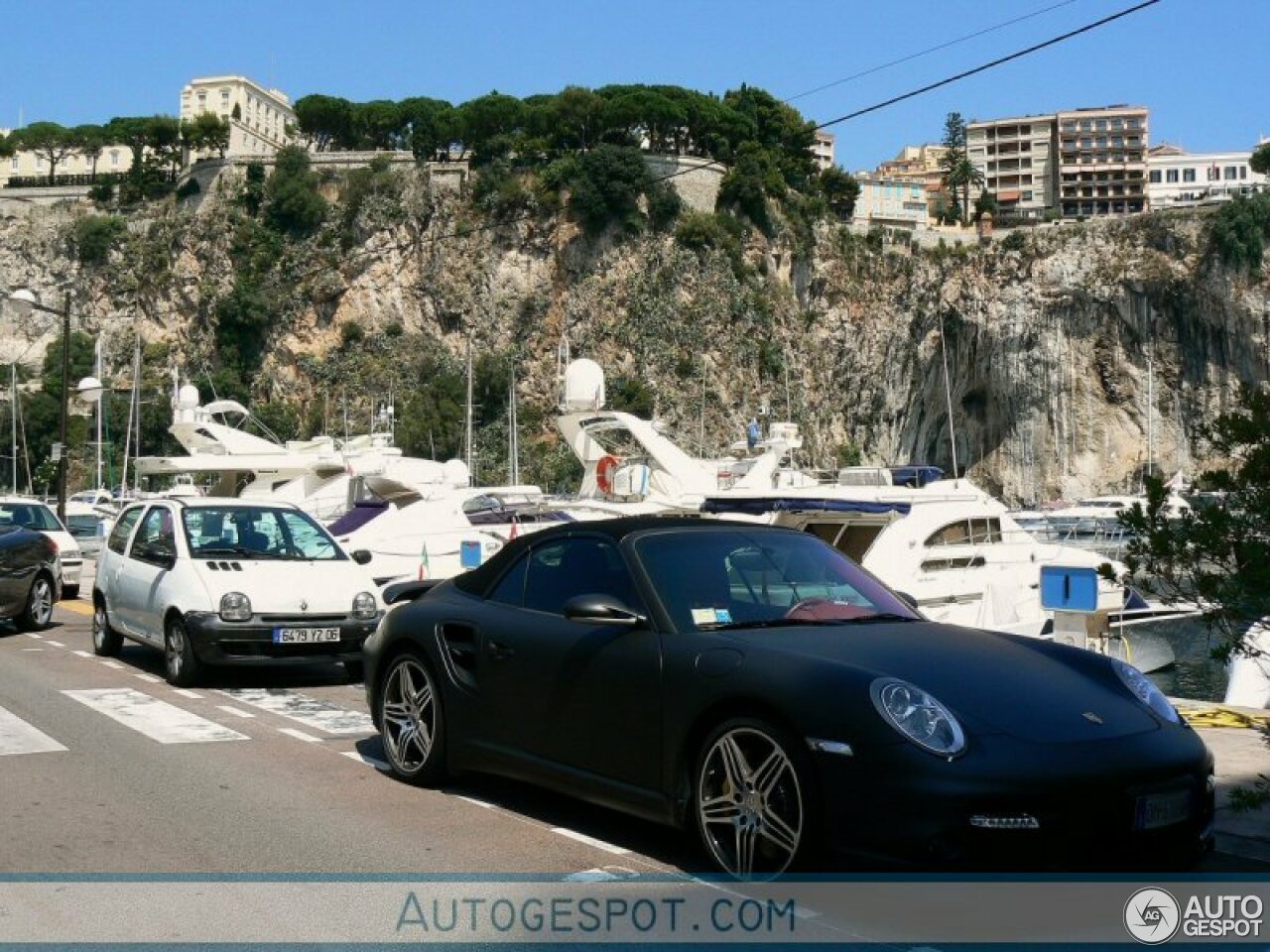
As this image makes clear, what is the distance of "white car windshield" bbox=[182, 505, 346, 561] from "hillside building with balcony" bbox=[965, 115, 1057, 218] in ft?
442

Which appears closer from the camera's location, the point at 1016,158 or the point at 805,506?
the point at 805,506

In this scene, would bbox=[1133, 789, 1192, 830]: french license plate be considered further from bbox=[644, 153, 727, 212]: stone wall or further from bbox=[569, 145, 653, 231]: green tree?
bbox=[644, 153, 727, 212]: stone wall

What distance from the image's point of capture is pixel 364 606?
11602mm

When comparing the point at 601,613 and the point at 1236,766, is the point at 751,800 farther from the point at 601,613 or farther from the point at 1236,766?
the point at 1236,766

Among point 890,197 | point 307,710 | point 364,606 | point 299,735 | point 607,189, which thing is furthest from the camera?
point 890,197

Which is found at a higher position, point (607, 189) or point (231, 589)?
point (607, 189)

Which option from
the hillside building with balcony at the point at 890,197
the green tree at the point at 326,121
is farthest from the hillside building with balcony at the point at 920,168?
the green tree at the point at 326,121

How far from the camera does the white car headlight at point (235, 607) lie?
36.2 feet

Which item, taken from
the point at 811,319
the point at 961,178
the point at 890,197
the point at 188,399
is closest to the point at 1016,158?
the point at 890,197

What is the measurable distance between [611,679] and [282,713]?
4800 mm

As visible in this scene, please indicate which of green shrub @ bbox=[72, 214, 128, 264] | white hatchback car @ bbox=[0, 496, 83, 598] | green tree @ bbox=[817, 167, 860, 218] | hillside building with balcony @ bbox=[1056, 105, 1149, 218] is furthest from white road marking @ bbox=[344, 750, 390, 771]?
hillside building with balcony @ bbox=[1056, 105, 1149, 218]

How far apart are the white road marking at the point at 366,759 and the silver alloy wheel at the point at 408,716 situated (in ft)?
1.29

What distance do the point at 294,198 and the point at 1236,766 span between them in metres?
86.7

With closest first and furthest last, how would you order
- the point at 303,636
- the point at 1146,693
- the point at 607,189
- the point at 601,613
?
the point at 1146,693 → the point at 601,613 → the point at 303,636 → the point at 607,189
